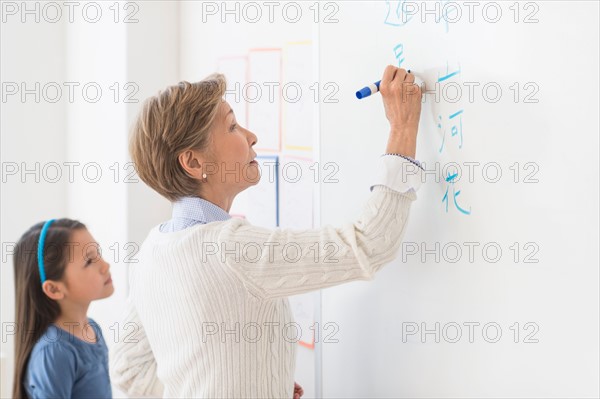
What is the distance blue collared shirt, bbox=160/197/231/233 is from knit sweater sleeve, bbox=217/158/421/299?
83 mm

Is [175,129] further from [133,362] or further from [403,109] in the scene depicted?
[133,362]

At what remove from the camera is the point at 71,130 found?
225cm

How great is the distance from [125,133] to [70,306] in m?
0.58

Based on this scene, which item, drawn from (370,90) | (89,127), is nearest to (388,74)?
(370,90)

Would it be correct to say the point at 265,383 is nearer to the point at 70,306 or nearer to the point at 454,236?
the point at 454,236

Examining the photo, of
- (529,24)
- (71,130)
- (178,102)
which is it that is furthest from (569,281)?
(71,130)

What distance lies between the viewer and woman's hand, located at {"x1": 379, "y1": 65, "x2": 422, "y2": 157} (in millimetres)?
1106

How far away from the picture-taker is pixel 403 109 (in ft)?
3.65

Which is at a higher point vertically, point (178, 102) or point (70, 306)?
point (178, 102)

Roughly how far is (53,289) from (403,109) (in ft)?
3.13

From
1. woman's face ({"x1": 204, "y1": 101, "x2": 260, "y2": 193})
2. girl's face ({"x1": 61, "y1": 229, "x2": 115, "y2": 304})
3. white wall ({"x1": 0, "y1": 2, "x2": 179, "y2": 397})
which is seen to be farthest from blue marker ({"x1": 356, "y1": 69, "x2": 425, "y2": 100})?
white wall ({"x1": 0, "y1": 2, "x2": 179, "y2": 397})

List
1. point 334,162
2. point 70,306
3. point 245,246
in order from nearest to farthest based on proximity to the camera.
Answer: point 245,246 < point 334,162 < point 70,306

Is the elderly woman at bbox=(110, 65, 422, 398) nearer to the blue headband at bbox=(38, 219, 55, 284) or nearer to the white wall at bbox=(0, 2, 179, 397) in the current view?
the blue headband at bbox=(38, 219, 55, 284)

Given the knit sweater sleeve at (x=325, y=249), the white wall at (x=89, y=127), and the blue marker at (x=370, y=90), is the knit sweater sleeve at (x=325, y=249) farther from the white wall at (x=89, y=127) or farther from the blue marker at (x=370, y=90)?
the white wall at (x=89, y=127)
